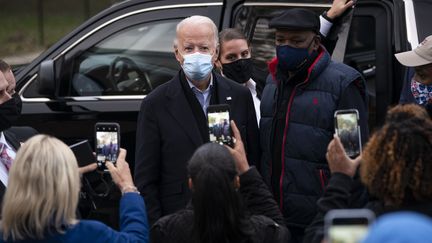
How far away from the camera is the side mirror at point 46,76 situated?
668cm

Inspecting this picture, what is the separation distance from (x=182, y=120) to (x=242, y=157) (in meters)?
0.69

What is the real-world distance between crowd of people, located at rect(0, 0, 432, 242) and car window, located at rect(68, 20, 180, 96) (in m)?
0.93

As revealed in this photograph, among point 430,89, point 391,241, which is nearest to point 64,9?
point 430,89

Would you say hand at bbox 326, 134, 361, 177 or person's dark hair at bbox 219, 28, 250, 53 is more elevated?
person's dark hair at bbox 219, 28, 250, 53

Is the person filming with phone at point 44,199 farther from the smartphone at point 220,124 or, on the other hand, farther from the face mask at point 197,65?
the face mask at point 197,65

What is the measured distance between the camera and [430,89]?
529cm

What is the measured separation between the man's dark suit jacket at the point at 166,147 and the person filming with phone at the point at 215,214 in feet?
2.59

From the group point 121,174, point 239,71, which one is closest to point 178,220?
point 121,174

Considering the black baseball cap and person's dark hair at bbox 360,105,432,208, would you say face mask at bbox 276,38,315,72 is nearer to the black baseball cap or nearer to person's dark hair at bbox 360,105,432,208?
the black baseball cap

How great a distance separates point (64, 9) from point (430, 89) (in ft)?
43.6

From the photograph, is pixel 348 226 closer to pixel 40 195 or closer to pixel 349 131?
pixel 40 195

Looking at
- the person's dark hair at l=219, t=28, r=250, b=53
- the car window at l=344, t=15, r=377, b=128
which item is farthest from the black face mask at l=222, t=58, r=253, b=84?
the car window at l=344, t=15, r=377, b=128

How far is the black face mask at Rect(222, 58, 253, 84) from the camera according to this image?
19.2ft

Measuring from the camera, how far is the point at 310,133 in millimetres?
4676
